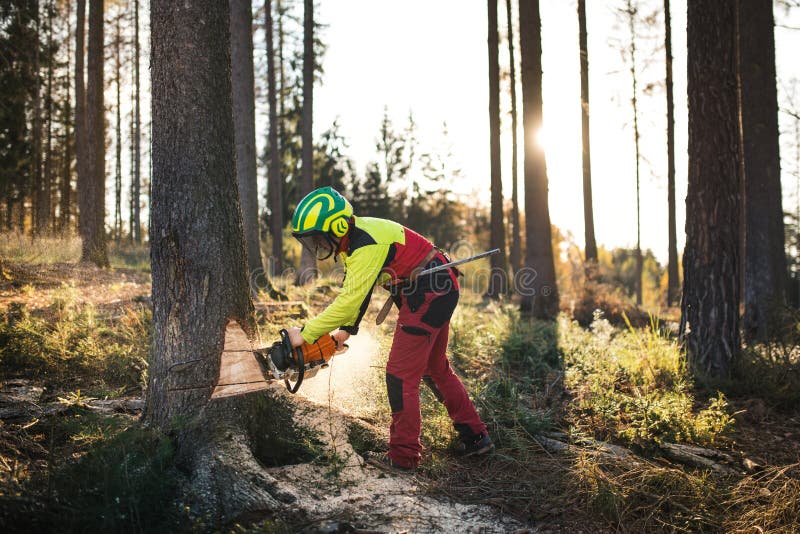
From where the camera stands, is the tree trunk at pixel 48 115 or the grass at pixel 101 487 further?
the tree trunk at pixel 48 115

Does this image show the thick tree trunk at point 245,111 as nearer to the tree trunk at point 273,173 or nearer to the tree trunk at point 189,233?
the tree trunk at point 189,233

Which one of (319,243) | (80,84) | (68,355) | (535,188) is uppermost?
(80,84)

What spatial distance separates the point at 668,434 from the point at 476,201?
3497 centimetres

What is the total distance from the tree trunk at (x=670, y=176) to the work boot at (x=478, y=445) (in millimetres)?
16425

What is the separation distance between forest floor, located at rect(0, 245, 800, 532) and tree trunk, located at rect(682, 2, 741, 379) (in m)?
0.49

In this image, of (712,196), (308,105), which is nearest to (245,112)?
(308,105)

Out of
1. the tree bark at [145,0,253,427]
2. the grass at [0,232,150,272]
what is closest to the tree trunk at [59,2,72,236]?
the grass at [0,232,150,272]

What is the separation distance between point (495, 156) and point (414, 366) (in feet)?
44.1

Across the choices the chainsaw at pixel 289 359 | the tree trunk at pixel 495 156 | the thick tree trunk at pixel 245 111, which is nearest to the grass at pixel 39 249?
the thick tree trunk at pixel 245 111

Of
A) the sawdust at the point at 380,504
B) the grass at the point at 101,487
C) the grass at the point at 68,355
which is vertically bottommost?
the sawdust at the point at 380,504

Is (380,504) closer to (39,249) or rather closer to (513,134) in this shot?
(39,249)

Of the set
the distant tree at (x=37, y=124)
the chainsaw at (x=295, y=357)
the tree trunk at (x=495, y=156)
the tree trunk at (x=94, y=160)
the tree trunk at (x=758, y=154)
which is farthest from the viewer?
the distant tree at (x=37, y=124)

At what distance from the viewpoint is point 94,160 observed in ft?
42.3

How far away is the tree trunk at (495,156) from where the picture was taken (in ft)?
52.9
